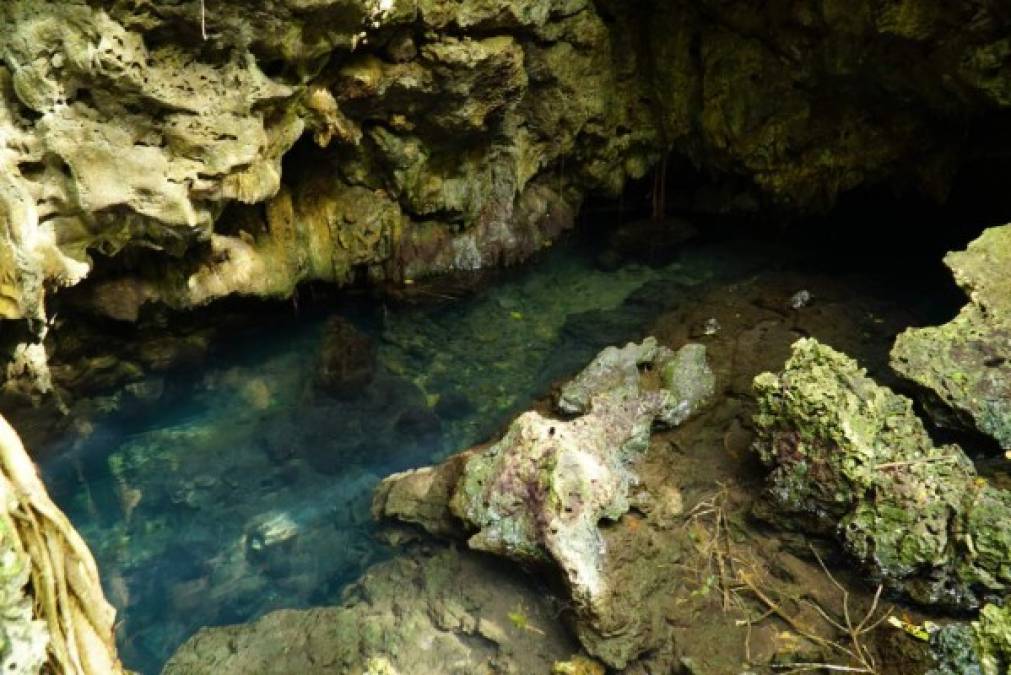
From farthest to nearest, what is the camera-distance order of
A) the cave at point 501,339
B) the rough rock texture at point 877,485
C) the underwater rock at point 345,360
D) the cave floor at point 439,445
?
the underwater rock at point 345,360 → the cave floor at point 439,445 → the cave at point 501,339 → the rough rock texture at point 877,485

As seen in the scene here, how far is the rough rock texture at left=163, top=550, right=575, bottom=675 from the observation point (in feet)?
13.5

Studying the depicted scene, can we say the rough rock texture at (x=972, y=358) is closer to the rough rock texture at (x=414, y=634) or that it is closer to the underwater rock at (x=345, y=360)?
the rough rock texture at (x=414, y=634)

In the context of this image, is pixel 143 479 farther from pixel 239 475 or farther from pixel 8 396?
pixel 8 396

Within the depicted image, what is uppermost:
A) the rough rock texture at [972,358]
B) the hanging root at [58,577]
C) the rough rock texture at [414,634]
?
the hanging root at [58,577]

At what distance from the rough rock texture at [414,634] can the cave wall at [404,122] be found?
2.40m

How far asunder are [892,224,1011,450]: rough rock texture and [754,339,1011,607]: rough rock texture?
0.39m

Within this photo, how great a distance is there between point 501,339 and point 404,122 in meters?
2.37

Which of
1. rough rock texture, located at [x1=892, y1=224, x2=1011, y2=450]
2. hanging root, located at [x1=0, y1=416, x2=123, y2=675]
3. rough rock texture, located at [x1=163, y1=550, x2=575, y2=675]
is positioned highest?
hanging root, located at [x1=0, y1=416, x2=123, y2=675]

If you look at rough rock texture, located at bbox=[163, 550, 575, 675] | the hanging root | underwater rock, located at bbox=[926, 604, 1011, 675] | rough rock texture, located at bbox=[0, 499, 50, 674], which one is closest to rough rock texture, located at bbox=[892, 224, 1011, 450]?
underwater rock, located at bbox=[926, 604, 1011, 675]

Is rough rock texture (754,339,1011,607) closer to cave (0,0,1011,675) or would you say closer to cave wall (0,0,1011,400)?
cave (0,0,1011,675)

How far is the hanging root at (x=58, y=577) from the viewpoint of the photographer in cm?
232

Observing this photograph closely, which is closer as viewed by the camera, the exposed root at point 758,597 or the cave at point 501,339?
the exposed root at point 758,597

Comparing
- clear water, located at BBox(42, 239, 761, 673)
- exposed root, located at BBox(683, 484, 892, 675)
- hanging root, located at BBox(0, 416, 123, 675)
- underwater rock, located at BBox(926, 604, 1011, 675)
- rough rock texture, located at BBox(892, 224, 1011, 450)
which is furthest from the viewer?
clear water, located at BBox(42, 239, 761, 673)

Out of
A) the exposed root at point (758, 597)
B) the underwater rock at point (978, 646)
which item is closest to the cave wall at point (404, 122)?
the exposed root at point (758, 597)
